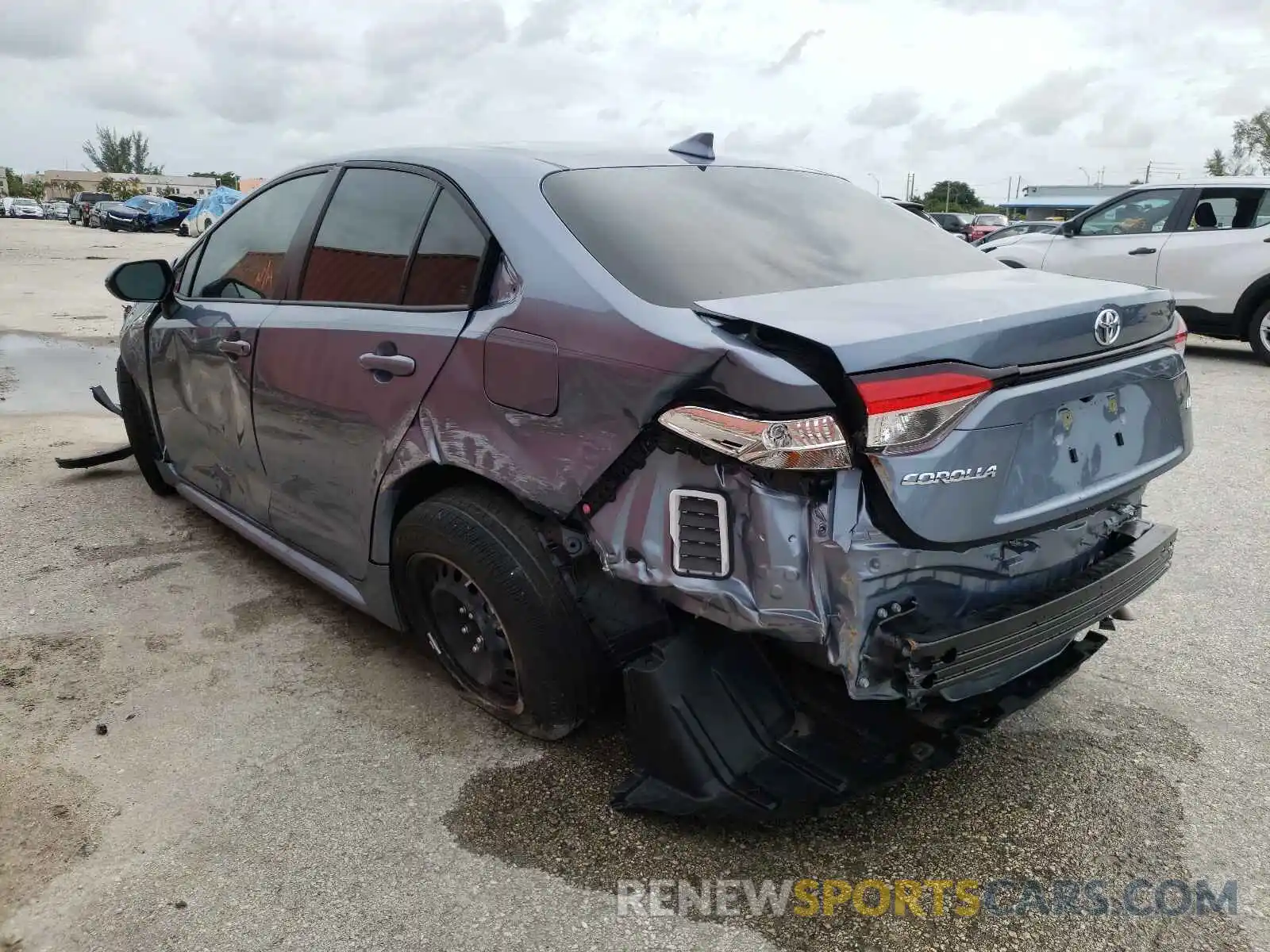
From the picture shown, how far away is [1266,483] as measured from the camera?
17.1 feet

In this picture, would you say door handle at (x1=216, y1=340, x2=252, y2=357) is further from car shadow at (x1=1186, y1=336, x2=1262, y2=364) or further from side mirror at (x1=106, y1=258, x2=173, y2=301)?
car shadow at (x1=1186, y1=336, x2=1262, y2=364)

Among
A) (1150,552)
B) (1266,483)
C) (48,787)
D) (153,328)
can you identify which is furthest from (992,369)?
(1266,483)

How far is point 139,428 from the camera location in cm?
476

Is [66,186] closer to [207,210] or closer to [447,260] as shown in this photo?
[207,210]

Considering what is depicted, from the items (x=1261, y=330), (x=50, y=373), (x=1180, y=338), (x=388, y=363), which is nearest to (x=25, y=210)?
(x=50, y=373)

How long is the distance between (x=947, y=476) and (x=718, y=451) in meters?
0.47

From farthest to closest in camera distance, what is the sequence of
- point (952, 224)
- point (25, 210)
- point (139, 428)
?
point (25, 210) < point (952, 224) < point (139, 428)

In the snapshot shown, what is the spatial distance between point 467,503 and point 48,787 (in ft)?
4.46

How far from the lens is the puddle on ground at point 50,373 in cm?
741

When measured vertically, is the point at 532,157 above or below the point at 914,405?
above

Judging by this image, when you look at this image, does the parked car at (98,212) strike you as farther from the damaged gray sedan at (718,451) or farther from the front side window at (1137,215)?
the damaged gray sedan at (718,451)

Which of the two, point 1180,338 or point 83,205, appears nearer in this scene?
point 1180,338

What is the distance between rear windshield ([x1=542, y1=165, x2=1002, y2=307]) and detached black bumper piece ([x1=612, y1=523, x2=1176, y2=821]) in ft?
2.87

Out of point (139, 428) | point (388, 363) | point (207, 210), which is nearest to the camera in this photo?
point (388, 363)
